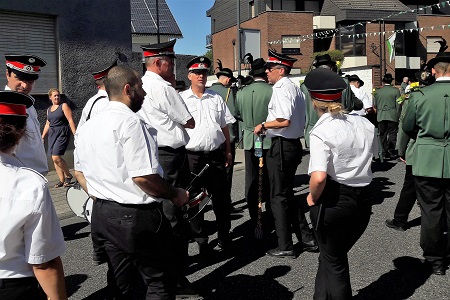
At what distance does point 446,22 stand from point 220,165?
130 feet

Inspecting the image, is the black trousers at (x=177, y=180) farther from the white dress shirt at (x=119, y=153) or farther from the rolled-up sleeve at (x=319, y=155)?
the rolled-up sleeve at (x=319, y=155)

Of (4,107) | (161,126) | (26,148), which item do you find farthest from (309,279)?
(4,107)

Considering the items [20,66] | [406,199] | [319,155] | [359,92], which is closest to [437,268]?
[406,199]

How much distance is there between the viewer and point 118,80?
9.86 feet

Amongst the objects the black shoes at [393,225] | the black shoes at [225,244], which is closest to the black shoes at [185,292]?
the black shoes at [225,244]

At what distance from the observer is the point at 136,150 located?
9.20ft

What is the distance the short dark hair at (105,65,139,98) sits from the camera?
300 cm

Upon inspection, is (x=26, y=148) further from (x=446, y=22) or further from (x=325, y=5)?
(x=446, y=22)

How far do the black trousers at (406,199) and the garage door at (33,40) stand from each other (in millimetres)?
8111

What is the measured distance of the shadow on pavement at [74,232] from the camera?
20.7 feet

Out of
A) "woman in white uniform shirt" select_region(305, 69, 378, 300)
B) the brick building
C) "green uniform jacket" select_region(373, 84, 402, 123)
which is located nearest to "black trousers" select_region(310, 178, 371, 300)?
"woman in white uniform shirt" select_region(305, 69, 378, 300)

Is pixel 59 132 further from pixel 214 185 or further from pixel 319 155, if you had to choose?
pixel 319 155

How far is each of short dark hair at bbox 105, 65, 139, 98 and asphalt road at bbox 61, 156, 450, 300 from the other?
2154mm

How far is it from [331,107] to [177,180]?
1.62 meters
